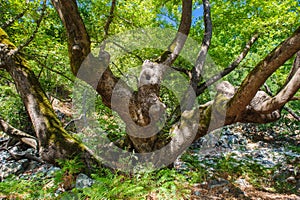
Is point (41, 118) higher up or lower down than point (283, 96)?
lower down

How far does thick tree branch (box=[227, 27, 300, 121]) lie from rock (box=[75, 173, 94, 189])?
2290mm

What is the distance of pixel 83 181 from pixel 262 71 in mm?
2889

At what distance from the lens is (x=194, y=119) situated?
364 cm

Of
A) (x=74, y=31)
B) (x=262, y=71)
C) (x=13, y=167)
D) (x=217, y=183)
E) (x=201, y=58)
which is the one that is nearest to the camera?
(x=262, y=71)

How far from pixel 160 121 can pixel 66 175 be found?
173 cm

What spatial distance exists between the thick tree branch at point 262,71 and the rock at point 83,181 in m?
2.29

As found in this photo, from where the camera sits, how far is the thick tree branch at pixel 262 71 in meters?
2.21

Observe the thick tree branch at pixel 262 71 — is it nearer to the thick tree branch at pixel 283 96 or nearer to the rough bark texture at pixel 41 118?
the thick tree branch at pixel 283 96

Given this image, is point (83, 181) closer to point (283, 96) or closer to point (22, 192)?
point (22, 192)

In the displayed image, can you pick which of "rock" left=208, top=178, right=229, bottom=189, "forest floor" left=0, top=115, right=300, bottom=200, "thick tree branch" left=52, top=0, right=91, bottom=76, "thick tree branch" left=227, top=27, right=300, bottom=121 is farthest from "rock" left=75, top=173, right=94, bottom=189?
"thick tree branch" left=227, top=27, right=300, bottom=121

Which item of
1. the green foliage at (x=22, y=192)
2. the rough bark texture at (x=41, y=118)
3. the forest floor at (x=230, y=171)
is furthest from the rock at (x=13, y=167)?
the green foliage at (x=22, y=192)

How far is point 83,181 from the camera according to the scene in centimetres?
341

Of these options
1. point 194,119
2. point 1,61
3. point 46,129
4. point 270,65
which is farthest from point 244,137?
point 1,61

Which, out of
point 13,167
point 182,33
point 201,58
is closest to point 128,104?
point 182,33
